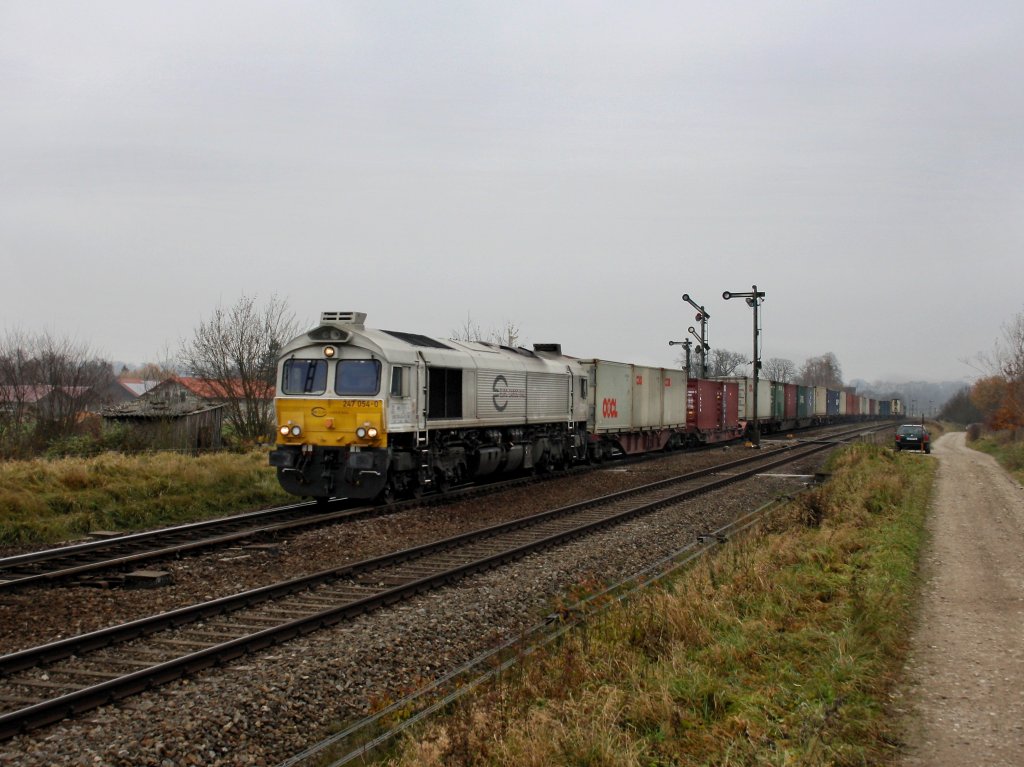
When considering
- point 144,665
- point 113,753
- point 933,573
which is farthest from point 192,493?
point 933,573

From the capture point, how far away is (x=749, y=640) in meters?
7.41

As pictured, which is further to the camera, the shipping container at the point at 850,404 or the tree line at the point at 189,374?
the shipping container at the point at 850,404

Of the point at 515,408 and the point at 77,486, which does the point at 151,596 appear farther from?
the point at 515,408

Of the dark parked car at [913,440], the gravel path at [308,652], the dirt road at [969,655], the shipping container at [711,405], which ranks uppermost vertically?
the shipping container at [711,405]

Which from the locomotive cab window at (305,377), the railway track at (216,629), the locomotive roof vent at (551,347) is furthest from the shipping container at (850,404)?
the railway track at (216,629)

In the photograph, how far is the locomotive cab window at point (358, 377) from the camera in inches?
616

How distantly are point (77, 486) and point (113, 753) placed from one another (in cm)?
1211

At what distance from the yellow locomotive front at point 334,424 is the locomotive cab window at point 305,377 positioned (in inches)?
0.8

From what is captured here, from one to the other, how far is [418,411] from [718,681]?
35.6 feet

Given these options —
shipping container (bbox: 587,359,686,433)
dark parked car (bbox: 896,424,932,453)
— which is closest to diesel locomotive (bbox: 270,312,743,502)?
shipping container (bbox: 587,359,686,433)

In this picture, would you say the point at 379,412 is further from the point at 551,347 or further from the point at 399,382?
the point at 551,347

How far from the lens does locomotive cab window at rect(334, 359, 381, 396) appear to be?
51.3ft

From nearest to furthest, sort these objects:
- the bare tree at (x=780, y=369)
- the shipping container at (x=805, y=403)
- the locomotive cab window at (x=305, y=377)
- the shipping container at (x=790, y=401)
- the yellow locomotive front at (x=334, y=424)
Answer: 1. the yellow locomotive front at (x=334, y=424)
2. the locomotive cab window at (x=305, y=377)
3. the shipping container at (x=790, y=401)
4. the shipping container at (x=805, y=403)
5. the bare tree at (x=780, y=369)

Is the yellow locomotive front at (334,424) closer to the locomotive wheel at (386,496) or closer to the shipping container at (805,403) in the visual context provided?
the locomotive wheel at (386,496)
